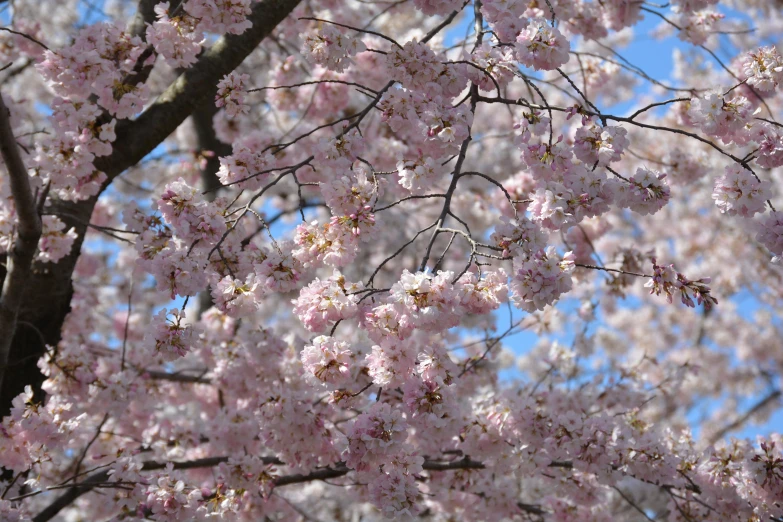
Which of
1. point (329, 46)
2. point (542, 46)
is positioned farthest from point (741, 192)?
point (329, 46)

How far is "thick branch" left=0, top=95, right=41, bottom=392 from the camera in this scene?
2.53m

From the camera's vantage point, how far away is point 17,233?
9.05 ft

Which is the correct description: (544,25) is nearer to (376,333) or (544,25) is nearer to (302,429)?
(376,333)

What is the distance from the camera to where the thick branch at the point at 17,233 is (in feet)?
8.31

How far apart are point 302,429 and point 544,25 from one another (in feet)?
6.03

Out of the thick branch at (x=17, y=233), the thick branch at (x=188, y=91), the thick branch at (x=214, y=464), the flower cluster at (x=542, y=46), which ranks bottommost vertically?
the thick branch at (x=214, y=464)

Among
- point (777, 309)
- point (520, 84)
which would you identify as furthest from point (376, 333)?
point (777, 309)

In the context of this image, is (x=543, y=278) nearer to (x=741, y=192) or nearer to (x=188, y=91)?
(x=741, y=192)

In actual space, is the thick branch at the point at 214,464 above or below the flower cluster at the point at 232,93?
below

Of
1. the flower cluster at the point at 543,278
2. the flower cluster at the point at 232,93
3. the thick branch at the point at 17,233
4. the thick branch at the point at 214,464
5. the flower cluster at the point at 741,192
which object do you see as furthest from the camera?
the thick branch at the point at 214,464

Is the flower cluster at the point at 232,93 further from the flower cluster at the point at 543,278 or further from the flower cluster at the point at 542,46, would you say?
the flower cluster at the point at 543,278

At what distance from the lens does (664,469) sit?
2.96 m

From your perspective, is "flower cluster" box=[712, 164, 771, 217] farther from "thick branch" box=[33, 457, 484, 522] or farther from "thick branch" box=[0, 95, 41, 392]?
"thick branch" box=[0, 95, 41, 392]

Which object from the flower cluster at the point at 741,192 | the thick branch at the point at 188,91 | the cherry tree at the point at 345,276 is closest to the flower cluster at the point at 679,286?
the cherry tree at the point at 345,276
